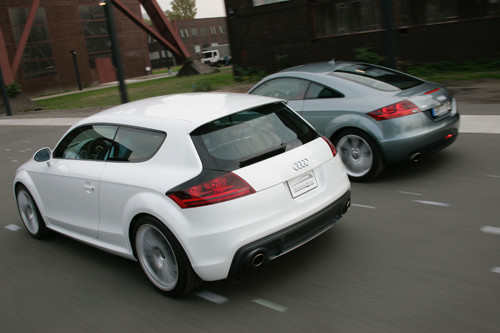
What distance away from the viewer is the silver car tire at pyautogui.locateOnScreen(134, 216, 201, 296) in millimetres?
3729

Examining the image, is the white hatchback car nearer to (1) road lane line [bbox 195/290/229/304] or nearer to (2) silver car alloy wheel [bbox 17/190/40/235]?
(1) road lane line [bbox 195/290/229/304]

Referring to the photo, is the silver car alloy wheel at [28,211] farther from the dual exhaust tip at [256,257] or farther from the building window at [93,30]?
the building window at [93,30]

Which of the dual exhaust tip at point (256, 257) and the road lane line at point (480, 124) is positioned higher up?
the dual exhaust tip at point (256, 257)

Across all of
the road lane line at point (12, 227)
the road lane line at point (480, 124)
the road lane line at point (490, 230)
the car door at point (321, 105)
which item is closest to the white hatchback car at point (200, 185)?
the road lane line at point (490, 230)

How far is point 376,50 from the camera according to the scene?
18172 mm

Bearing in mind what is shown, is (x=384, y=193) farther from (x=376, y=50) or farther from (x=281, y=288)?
(x=376, y=50)

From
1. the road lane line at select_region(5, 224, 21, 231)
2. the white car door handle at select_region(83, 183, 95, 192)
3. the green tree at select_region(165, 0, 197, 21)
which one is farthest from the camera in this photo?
the green tree at select_region(165, 0, 197, 21)

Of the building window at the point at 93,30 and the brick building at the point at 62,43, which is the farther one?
the building window at the point at 93,30

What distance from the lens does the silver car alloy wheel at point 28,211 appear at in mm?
5605

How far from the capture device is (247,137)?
394cm

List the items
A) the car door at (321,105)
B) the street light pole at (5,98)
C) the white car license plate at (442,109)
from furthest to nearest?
the street light pole at (5,98) < the car door at (321,105) < the white car license plate at (442,109)

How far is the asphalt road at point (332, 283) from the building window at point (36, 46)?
48.8 meters

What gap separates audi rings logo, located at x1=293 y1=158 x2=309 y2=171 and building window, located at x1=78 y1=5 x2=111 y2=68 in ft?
185

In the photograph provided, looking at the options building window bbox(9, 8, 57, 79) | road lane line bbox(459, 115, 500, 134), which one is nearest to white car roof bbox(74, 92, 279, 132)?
road lane line bbox(459, 115, 500, 134)
